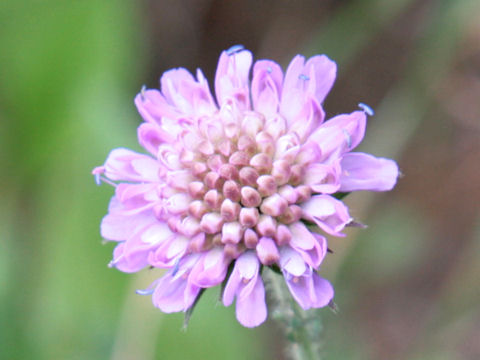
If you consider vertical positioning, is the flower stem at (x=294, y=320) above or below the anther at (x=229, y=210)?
below

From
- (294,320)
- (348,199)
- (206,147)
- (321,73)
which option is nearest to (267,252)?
(206,147)

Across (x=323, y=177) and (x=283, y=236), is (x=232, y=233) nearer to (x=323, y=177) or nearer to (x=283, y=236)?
(x=283, y=236)

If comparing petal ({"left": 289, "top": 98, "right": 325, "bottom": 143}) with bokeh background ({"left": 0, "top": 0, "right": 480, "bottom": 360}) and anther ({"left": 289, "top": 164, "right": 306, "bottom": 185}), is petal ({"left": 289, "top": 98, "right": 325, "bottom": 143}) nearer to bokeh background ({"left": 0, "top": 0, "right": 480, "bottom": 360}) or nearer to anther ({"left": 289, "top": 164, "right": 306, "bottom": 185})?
anther ({"left": 289, "top": 164, "right": 306, "bottom": 185})

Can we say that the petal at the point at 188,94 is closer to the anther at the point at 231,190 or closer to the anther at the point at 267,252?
the anther at the point at 231,190

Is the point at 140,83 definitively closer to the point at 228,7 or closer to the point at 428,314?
the point at 228,7

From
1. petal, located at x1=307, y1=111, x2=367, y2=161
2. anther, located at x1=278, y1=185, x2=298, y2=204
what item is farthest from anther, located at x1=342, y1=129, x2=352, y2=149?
anther, located at x1=278, y1=185, x2=298, y2=204

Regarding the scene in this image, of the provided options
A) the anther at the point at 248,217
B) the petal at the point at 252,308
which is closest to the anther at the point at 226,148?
the anther at the point at 248,217
